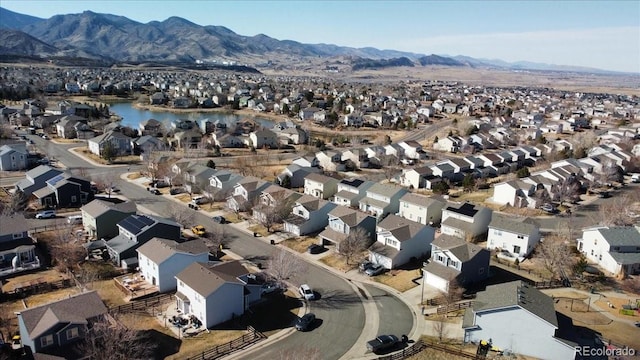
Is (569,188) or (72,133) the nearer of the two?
(569,188)

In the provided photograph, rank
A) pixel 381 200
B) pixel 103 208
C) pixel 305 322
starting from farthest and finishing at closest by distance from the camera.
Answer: pixel 381 200 → pixel 103 208 → pixel 305 322

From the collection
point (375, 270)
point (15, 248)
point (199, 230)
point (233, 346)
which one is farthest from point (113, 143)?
point (233, 346)

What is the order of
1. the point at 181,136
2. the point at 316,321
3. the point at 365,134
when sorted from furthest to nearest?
the point at 365,134
the point at 181,136
the point at 316,321

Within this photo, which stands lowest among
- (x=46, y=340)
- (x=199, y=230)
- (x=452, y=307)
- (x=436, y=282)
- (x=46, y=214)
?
(x=452, y=307)

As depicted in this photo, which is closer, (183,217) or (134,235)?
(134,235)

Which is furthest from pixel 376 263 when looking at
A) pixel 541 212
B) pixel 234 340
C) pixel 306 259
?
pixel 541 212

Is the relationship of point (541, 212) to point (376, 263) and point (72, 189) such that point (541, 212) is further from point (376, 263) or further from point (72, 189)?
point (72, 189)

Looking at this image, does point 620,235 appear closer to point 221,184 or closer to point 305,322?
point 305,322

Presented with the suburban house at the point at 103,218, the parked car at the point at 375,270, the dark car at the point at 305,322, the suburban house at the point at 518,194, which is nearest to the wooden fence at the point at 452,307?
the parked car at the point at 375,270
